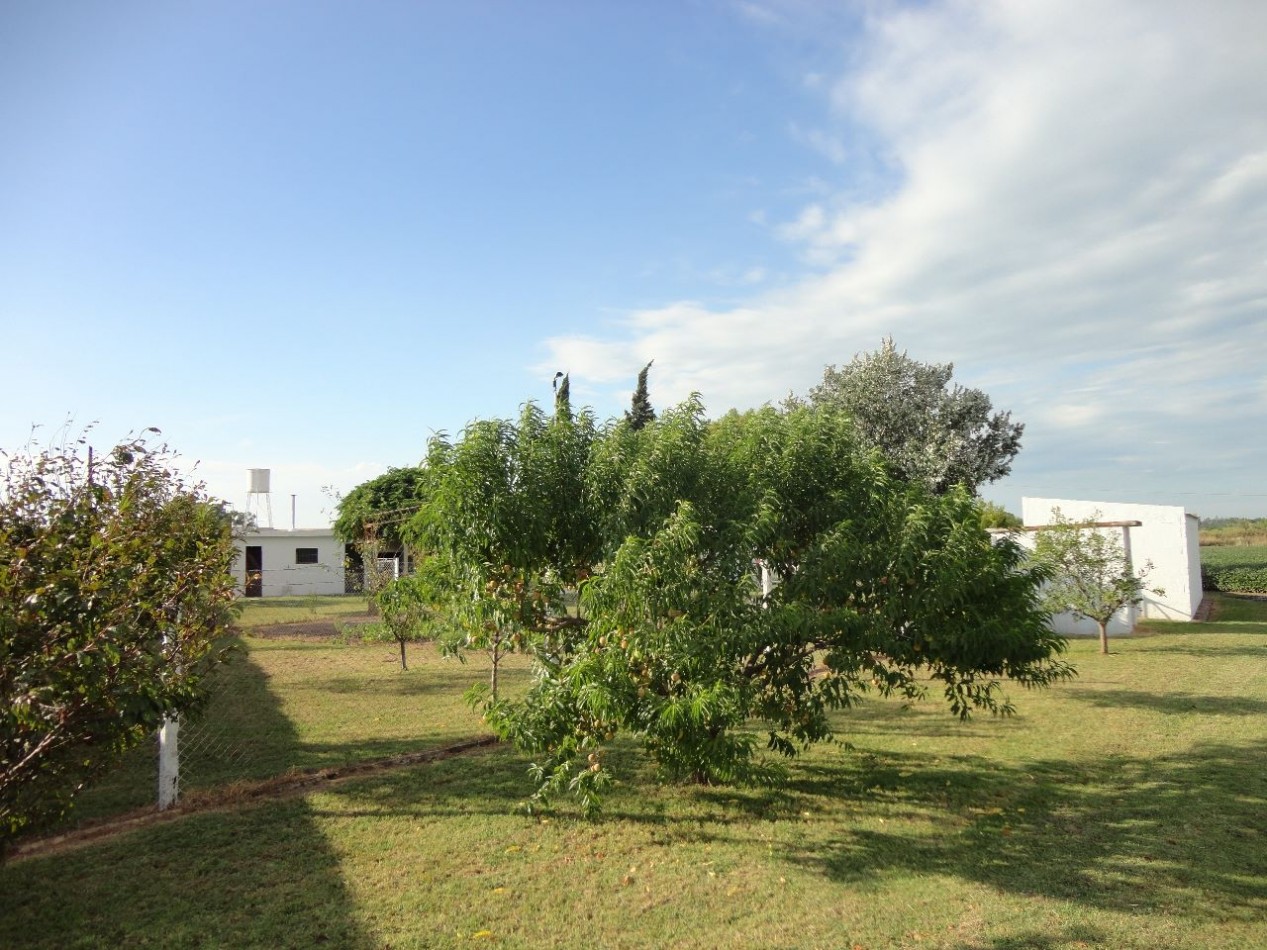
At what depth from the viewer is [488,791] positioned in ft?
25.7

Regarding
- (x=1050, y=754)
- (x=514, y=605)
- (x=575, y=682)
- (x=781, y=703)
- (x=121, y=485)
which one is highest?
(x=121, y=485)

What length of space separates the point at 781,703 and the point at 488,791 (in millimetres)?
2927

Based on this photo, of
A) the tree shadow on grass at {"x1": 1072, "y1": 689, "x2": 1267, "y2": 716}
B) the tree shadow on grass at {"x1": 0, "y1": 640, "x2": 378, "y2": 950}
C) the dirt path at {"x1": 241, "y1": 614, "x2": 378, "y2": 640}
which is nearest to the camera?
the tree shadow on grass at {"x1": 0, "y1": 640, "x2": 378, "y2": 950}

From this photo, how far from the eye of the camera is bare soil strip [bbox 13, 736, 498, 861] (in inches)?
253

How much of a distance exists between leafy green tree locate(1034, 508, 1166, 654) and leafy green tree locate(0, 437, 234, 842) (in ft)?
55.2

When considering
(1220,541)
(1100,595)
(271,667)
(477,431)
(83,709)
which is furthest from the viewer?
(1220,541)

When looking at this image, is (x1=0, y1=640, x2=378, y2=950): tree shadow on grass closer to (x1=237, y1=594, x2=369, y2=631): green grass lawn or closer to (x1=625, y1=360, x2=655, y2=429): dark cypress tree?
(x1=237, y1=594, x2=369, y2=631): green grass lawn

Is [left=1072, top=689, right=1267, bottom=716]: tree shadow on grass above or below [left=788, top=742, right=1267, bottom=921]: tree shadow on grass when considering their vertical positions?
below

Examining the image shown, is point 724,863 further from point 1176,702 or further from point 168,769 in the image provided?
point 1176,702

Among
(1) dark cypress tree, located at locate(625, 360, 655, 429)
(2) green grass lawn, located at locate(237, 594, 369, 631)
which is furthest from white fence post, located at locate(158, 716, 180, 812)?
(1) dark cypress tree, located at locate(625, 360, 655, 429)

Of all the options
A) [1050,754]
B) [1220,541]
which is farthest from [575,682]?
[1220,541]

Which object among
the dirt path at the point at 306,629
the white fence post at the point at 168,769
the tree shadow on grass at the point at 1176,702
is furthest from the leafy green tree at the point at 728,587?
the dirt path at the point at 306,629

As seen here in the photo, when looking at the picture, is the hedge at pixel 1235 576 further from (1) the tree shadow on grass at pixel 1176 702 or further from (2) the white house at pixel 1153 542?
(1) the tree shadow on grass at pixel 1176 702

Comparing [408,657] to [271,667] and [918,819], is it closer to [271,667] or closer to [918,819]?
[271,667]
